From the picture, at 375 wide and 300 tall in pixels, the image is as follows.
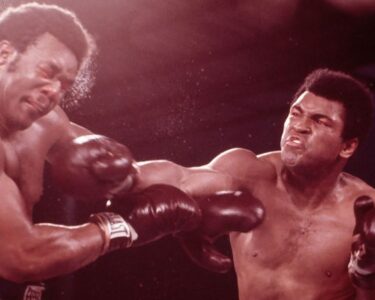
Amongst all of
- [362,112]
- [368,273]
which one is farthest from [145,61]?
[368,273]

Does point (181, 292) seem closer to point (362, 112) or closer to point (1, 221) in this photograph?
point (362, 112)

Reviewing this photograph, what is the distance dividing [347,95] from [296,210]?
478 mm

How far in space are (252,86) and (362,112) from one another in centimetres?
113

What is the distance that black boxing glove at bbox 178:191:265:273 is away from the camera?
2366 millimetres

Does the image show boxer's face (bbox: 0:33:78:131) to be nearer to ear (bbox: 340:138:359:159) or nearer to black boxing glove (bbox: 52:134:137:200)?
A: black boxing glove (bbox: 52:134:137:200)

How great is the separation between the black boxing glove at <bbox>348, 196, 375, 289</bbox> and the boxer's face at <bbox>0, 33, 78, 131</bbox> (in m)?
1.14

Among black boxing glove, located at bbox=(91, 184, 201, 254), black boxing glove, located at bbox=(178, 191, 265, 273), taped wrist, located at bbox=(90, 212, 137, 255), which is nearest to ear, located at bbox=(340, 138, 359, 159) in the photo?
black boxing glove, located at bbox=(178, 191, 265, 273)

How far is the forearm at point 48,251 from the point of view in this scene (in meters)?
2.02

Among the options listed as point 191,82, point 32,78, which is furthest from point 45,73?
point 191,82

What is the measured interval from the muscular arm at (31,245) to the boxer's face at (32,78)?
0.99ft

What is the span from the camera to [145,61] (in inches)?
147

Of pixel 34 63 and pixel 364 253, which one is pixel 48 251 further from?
pixel 364 253

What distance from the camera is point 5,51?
7.37 feet

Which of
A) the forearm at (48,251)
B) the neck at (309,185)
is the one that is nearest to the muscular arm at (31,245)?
the forearm at (48,251)
